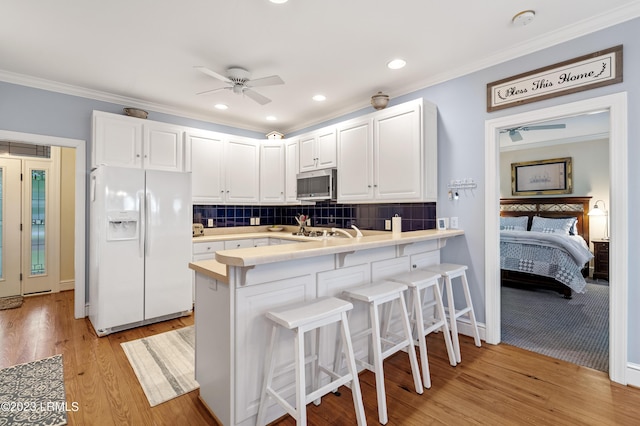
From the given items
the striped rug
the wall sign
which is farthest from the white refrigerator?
the wall sign

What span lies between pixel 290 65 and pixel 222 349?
2.52m

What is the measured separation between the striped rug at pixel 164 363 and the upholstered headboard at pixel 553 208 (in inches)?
250

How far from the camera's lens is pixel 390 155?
129 inches

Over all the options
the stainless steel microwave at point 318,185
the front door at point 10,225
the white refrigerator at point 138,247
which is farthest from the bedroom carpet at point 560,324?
the front door at point 10,225

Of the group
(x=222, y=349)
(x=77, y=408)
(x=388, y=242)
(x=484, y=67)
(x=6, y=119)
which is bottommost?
(x=77, y=408)

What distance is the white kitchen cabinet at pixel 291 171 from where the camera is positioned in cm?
450

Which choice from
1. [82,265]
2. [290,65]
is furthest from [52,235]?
[290,65]

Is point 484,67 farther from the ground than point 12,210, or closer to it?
farther from the ground

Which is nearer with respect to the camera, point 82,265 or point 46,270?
point 82,265

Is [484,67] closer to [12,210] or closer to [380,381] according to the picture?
[380,381]

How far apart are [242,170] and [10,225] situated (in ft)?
10.8

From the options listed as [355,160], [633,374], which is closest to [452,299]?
[633,374]

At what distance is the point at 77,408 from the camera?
1887 millimetres

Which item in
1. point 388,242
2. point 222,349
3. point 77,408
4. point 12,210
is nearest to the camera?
point 222,349
